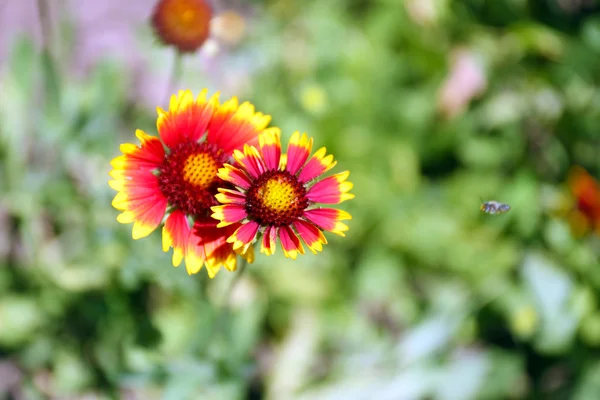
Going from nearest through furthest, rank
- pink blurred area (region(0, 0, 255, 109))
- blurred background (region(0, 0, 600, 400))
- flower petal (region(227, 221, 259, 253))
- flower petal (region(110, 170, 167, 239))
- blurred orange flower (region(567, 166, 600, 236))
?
flower petal (region(227, 221, 259, 253)) < flower petal (region(110, 170, 167, 239)) < blurred background (region(0, 0, 600, 400)) < blurred orange flower (region(567, 166, 600, 236)) < pink blurred area (region(0, 0, 255, 109))

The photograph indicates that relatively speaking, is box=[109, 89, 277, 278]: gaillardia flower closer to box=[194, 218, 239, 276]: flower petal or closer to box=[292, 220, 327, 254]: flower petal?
box=[194, 218, 239, 276]: flower petal

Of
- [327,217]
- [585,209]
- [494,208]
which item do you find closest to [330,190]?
[327,217]

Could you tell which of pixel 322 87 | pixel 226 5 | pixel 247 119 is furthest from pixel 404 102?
pixel 247 119

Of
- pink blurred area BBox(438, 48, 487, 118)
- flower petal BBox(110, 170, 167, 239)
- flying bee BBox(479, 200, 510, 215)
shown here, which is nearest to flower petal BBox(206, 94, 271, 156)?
flower petal BBox(110, 170, 167, 239)

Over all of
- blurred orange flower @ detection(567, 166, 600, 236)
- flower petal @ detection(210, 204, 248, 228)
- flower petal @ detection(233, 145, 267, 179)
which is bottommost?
flower petal @ detection(210, 204, 248, 228)

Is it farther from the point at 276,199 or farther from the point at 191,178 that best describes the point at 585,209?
the point at 191,178

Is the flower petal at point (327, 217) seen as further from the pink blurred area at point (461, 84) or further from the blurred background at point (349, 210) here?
the pink blurred area at point (461, 84)

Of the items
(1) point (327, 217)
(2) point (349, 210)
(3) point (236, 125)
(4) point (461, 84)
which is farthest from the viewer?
(4) point (461, 84)
